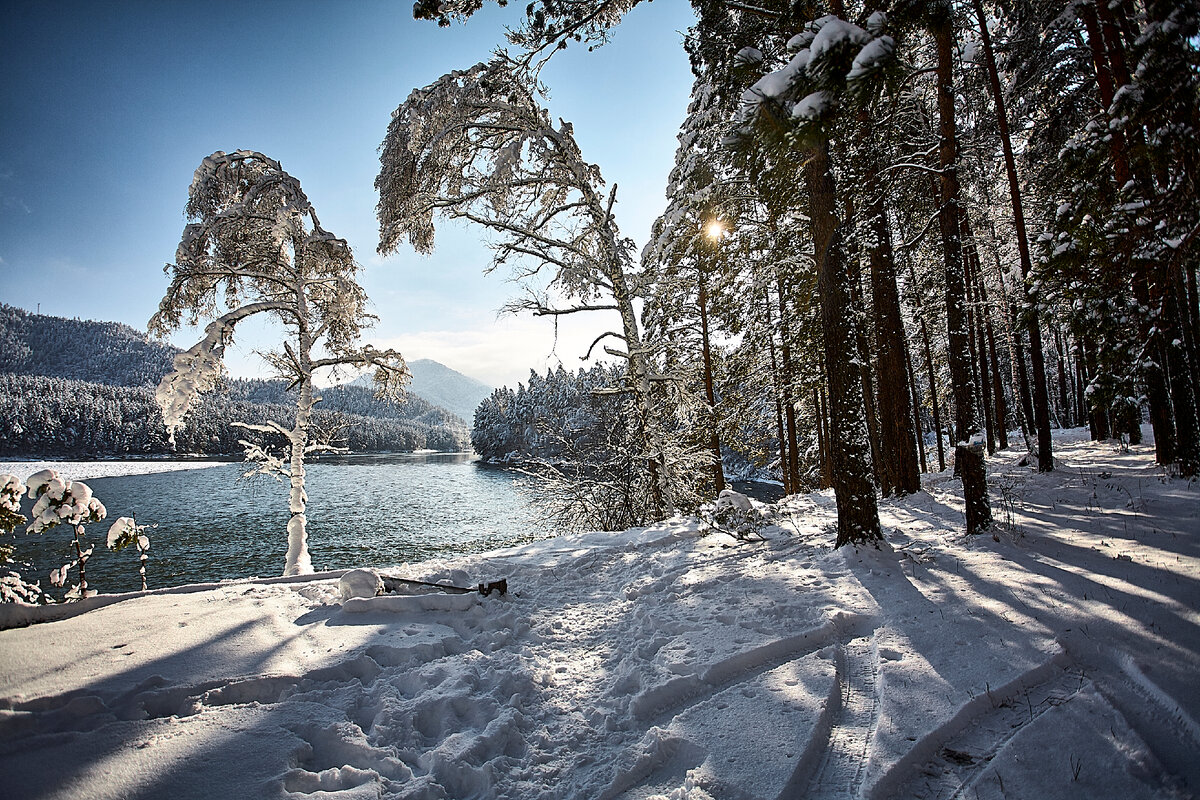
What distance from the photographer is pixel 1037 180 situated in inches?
420

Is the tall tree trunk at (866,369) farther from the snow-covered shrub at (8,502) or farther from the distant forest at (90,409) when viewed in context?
the distant forest at (90,409)

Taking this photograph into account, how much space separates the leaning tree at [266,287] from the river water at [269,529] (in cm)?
266

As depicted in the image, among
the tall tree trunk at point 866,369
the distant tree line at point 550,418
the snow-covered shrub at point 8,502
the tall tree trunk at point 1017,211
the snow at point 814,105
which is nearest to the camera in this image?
the snow at point 814,105

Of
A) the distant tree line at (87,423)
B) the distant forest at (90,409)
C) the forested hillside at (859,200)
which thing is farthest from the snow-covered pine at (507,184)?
the distant tree line at (87,423)

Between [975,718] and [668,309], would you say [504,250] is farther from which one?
[975,718]

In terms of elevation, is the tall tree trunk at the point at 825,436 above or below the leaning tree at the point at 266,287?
below

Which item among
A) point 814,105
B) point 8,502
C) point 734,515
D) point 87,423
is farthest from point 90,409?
point 814,105

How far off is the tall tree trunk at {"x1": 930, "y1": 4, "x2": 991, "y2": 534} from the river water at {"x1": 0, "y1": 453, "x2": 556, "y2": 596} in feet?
27.5

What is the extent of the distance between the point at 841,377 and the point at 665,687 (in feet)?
13.5

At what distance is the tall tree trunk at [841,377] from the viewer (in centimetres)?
551

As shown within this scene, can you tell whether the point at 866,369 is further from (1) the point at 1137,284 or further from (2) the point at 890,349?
(1) the point at 1137,284

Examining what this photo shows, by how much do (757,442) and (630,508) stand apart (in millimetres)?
6236

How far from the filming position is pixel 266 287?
34.3ft

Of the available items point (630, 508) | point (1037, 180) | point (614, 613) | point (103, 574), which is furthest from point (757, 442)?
point (103, 574)
